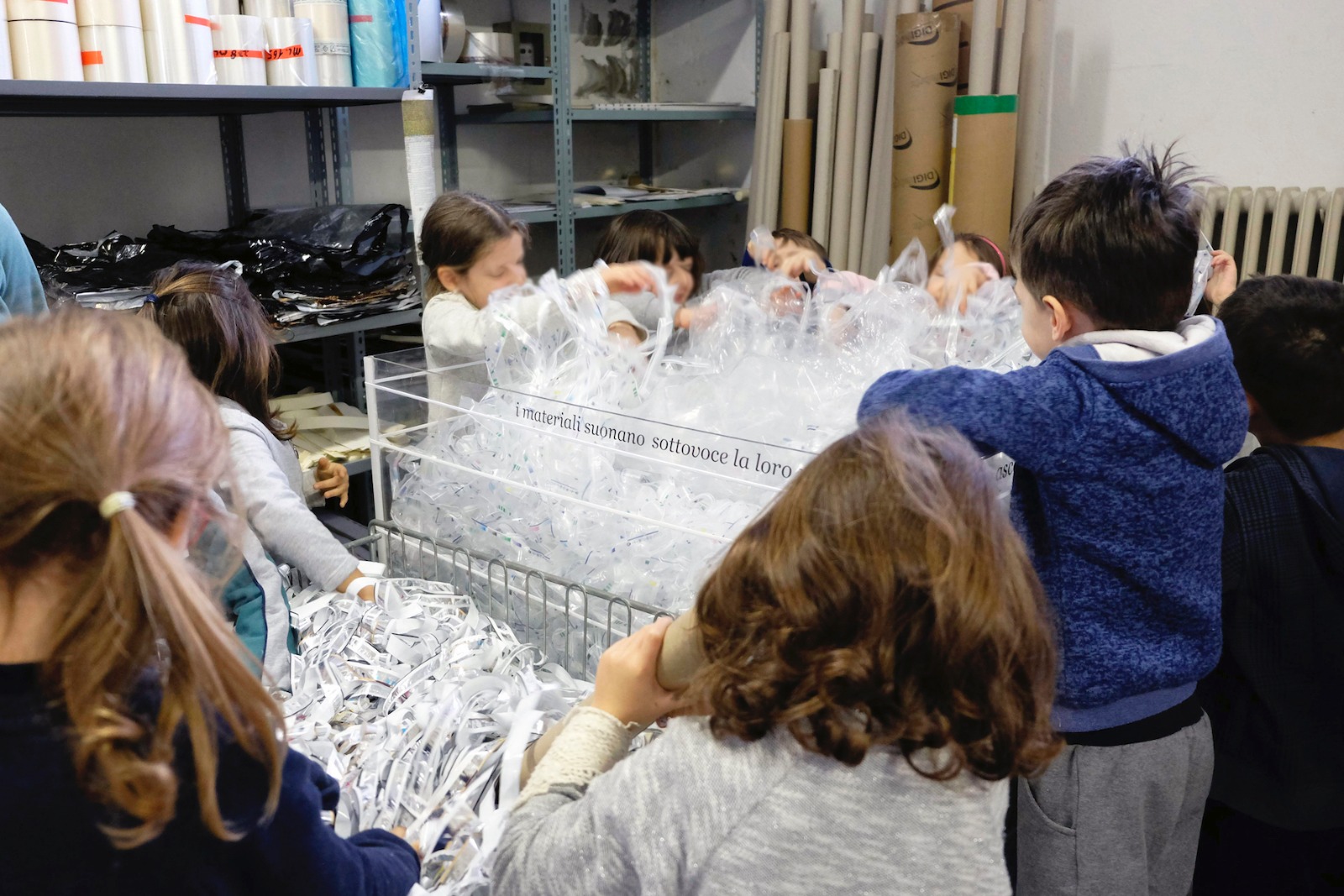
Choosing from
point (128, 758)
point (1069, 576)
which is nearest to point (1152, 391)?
point (1069, 576)

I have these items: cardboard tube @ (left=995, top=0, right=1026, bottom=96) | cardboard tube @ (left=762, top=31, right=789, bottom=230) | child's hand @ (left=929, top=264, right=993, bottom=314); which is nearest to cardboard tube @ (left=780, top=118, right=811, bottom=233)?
cardboard tube @ (left=762, top=31, right=789, bottom=230)

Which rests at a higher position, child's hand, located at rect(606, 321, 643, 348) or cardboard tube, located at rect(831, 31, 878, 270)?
cardboard tube, located at rect(831, 31, 878, 270)

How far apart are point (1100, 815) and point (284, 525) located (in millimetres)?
969

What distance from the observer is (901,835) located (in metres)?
0.67

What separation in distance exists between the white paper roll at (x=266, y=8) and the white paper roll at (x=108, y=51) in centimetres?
29

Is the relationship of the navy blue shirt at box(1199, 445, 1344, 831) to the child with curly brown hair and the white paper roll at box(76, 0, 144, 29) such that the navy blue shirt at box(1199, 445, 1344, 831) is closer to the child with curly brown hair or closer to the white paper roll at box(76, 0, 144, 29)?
the child with curly brown hair

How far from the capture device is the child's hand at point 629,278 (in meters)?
1.44

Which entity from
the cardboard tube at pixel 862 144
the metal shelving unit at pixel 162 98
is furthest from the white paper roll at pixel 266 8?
the cardboard tube at pixel 862 144

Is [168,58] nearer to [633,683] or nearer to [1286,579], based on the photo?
[633,683]

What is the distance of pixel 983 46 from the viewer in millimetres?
2850

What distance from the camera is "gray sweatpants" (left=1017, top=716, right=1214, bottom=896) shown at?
1047mm

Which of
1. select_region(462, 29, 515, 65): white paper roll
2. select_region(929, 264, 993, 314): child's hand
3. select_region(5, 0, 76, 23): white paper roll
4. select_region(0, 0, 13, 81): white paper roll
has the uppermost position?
select_region(462, 29, 515, 65): white paper roll

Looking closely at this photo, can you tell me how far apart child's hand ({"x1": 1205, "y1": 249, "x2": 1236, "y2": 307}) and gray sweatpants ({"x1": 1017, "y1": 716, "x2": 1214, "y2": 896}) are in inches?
27.4

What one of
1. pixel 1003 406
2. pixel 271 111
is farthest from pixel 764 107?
pixel 1003 406
